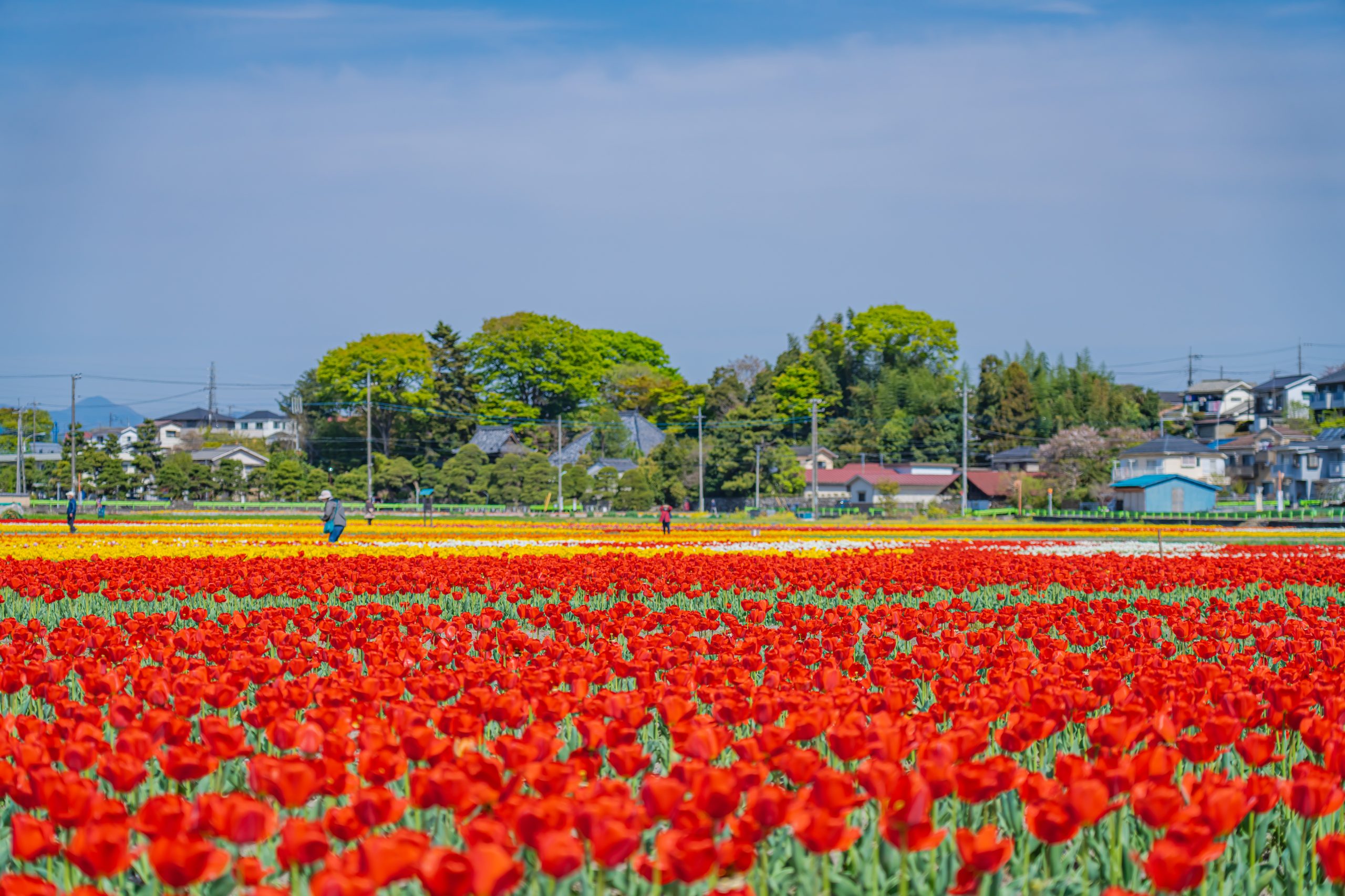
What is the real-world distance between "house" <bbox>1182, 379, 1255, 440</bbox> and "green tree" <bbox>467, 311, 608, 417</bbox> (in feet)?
164

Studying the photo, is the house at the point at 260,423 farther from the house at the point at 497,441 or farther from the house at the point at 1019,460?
the house at the point at 1019,460

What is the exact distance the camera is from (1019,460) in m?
86.9

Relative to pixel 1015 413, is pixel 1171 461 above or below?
below

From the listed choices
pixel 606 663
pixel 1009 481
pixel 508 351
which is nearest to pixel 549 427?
pixel 508 351

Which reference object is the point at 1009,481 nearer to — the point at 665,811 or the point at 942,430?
the point at 942,430

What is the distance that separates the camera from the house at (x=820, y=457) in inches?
3479

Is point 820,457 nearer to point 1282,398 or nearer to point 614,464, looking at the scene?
point 614,464

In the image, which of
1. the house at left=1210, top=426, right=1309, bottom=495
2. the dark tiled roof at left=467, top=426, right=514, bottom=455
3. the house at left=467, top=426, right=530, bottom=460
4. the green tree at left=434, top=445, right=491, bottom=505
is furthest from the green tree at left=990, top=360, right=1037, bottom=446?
the green tree at left=434, top=445, right=491, bottom=505

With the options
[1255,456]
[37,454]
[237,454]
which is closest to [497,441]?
[237,454]

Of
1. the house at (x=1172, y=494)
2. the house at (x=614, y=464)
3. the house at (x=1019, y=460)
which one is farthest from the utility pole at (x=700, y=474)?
the house at (x=1019, y=460)

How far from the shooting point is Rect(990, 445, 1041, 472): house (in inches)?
3381

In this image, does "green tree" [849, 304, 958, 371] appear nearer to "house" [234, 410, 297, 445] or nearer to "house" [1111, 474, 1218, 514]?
"house" [1111, 474, 1218, 514]

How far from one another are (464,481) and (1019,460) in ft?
133

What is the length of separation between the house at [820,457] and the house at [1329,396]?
36.7 meters
